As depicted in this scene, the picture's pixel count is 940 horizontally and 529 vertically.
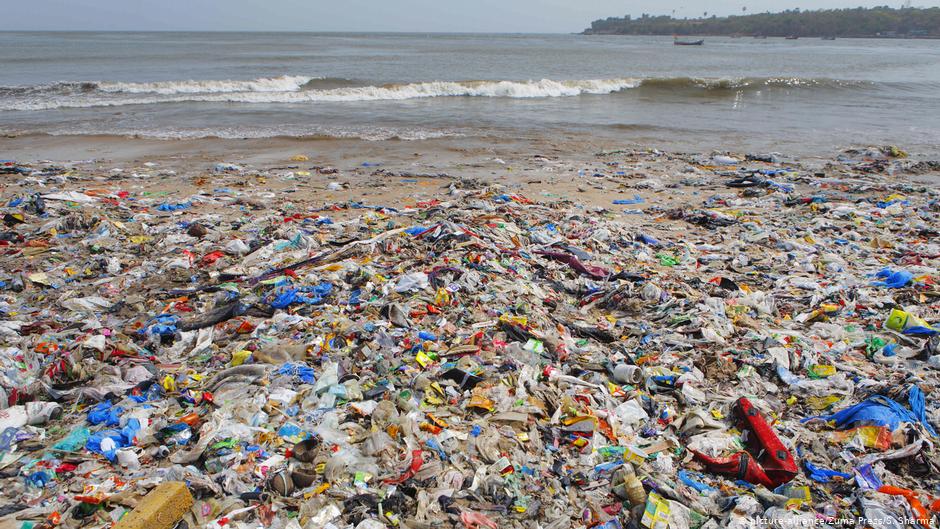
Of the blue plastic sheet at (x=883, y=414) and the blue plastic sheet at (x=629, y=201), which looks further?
the blue plastic sheet at (x=629, y=201)

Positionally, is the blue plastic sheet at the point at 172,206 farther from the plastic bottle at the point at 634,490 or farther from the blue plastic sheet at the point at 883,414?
the blue plastic sheet at the point at 883,414

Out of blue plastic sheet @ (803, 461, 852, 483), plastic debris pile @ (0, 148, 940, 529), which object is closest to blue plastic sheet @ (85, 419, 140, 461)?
plastic debris pile @ (0, 148, 940, 529)

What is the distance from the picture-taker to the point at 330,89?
23.3m

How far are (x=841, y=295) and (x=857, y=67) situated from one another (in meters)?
38.1

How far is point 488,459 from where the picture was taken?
315 centimetres

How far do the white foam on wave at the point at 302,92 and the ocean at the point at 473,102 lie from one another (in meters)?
0.08

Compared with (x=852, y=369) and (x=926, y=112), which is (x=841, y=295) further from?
(x=926, y=112)

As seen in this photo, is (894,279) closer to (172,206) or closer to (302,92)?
(172,206)

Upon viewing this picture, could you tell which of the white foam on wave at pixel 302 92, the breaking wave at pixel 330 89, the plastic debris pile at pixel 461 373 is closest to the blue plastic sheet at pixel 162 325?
the plastic debris pile at pixel 461 373

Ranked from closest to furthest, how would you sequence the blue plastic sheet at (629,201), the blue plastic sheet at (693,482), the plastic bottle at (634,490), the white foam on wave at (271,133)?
the plastic bottle at (634,490)
the blue plastic sheet at (693,482)
the blue plastic sheet at (629,201)
the white foam on wave at (271,133)

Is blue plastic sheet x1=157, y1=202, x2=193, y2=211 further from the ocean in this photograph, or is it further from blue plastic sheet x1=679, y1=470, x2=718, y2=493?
blue plastic sheet x1=679, y1=470, x2=718, y2=493

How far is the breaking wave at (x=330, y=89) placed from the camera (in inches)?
770

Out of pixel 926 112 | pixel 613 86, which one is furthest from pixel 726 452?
pixel 613 86

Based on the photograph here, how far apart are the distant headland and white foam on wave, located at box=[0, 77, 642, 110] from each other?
339ft
